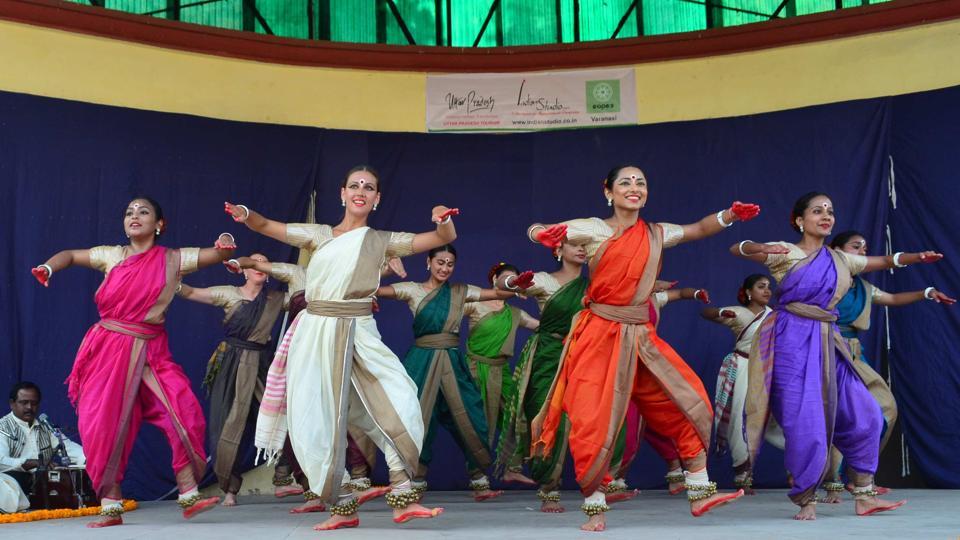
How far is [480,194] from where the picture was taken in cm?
794

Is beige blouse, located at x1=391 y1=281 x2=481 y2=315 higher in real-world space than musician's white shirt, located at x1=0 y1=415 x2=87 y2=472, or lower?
higher

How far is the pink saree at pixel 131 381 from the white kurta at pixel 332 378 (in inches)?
36.2

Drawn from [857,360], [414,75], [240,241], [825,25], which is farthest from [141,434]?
[825,25]

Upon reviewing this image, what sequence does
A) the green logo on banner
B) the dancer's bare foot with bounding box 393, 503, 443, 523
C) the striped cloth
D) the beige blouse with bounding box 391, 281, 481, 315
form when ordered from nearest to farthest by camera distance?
1. the dancer's bare foot with bounding box 393, 503, 443, 523
2. the beige blouse with bounding box 391, 281, 481, 315
3. the striped cloth
4. the green logo on banner

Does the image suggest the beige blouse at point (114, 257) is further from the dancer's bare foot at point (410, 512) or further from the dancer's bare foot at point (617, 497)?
the dancer's bare foot at point (617, 497)

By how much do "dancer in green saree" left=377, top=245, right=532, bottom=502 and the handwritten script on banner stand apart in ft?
5.67

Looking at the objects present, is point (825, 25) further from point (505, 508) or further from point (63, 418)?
point (63, 418)

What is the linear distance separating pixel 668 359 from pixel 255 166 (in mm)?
3966

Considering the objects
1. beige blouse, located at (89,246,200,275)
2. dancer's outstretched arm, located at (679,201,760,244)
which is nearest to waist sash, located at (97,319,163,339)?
beige blouse, located at (89,246,200,275)

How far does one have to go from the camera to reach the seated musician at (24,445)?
5512mm

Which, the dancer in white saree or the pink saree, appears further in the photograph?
the pink saree

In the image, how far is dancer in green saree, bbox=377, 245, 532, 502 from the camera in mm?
6445

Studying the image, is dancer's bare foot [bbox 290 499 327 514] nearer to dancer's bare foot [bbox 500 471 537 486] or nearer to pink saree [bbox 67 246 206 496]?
pink saree [bbox 67 246 206 496]

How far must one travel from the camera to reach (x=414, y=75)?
26.7ft
